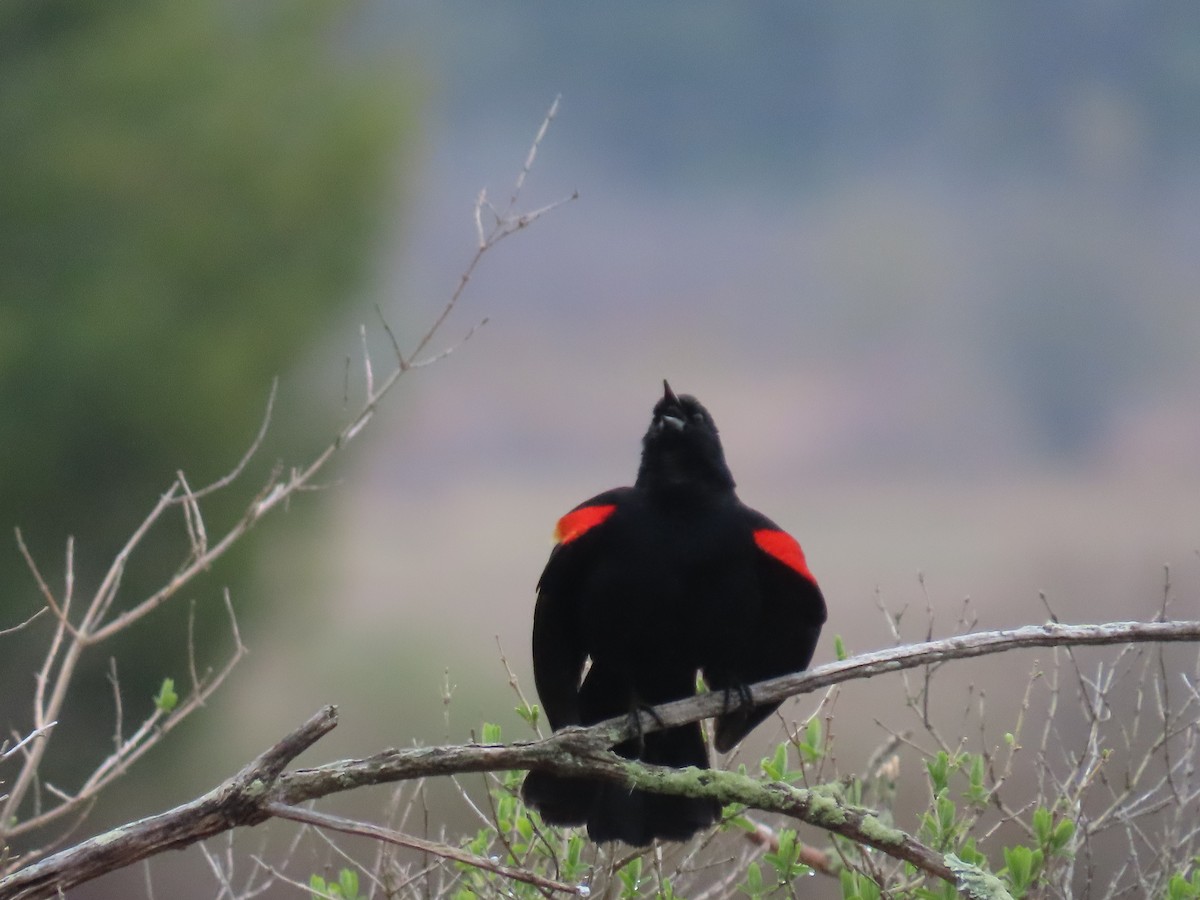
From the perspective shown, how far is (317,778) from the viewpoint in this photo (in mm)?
1759

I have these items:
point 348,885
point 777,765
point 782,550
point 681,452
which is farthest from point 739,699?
point 348,885

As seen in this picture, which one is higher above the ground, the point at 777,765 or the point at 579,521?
the point at 579,521

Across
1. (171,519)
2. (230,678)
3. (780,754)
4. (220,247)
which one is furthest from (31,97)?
(780,754)

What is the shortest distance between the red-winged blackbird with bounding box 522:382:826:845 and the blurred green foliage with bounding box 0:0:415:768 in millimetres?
4308

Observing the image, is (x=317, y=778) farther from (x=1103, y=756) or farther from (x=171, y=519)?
(x=171, y=519)

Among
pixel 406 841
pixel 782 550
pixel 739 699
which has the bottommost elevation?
pixel 739 699

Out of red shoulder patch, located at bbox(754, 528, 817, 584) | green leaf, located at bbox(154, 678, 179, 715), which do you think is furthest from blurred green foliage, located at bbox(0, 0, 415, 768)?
red shoulder patch, located at bbox(754, 528, 817, 584)

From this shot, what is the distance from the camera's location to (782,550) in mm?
2428

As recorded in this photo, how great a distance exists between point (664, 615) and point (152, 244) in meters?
5.12

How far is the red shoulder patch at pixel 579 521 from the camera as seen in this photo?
2428mm

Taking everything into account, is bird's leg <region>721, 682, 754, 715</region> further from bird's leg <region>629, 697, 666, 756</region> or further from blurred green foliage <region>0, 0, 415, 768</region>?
blurred green foliage <region>0, 0, 415, 768</region>

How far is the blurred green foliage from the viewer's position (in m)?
6.42

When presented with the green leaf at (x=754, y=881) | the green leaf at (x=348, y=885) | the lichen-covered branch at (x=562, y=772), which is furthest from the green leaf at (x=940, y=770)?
the green leaf at (x=348, y=885)

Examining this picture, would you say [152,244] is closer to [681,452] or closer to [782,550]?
[681,452]
